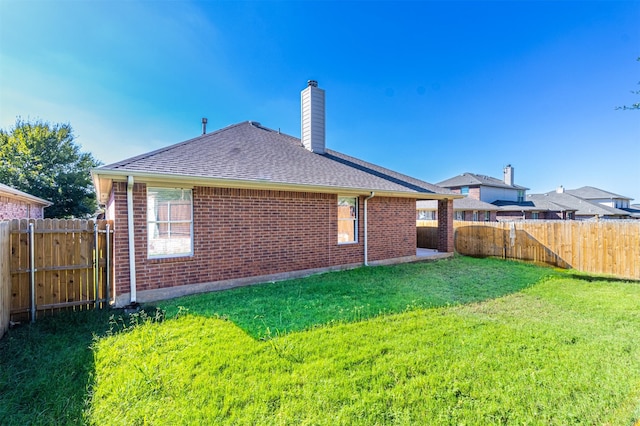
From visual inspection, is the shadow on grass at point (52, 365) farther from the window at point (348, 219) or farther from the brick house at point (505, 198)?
the brick house at point (505, 198)

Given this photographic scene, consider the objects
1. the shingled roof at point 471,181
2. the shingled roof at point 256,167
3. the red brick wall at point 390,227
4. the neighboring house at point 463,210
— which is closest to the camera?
the shingled roof at point 256,167

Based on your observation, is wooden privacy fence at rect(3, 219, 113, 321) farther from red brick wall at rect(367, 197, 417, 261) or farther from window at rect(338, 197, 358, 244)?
red brick wall at rect(367, 197, 417, 261)

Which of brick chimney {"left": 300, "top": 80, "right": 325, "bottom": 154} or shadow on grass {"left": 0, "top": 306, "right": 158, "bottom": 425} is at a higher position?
brick chimney {"left": 300, "top": 80, "right": 325, "bottom": 154}

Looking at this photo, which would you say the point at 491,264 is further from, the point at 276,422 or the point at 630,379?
the point at 276,422

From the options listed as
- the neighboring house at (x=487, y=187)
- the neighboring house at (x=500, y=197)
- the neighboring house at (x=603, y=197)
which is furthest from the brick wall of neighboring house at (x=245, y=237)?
the neighboring house at (x=603, y=197)

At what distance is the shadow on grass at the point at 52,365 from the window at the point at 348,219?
6.06 metres

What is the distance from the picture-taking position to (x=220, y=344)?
12.9 ft

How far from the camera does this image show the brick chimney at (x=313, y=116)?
11523 mm

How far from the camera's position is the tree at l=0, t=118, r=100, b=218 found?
73.4 ft

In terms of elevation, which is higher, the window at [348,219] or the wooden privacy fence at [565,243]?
the window at [348,219]

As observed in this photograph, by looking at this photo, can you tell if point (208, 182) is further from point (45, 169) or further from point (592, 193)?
point (592, 193)

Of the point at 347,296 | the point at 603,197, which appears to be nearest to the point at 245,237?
the point at 347,296

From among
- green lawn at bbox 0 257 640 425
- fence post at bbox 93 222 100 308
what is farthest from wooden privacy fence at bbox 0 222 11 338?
fence post at bbox 93 222 100 308

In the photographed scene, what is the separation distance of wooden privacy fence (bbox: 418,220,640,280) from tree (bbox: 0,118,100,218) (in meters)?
27.6
